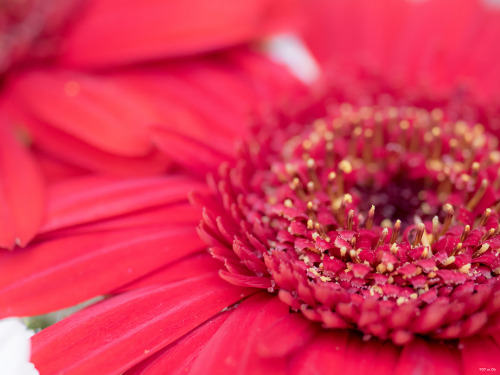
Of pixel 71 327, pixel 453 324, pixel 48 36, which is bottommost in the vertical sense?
pixel 453 324

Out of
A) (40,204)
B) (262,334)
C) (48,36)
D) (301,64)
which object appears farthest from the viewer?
(301,64)

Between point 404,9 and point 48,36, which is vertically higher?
point 48,36

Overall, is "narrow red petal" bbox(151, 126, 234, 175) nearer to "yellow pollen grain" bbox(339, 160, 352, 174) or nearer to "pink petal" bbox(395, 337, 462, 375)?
"yellow pollen grain" bbox(339, 160, 352, 174)

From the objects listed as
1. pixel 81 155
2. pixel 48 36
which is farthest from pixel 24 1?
pixel 81 155

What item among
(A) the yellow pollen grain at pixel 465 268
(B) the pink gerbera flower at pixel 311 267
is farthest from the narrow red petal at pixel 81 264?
(A) the yellow pollen grain at pixel 465 268

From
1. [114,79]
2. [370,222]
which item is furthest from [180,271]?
[114,79]

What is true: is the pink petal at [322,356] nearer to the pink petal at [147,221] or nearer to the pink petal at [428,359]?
the pink petal at [428,359]

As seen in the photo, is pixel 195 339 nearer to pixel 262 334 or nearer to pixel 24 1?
pixel 262 334

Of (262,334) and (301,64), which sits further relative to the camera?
(301,64)
